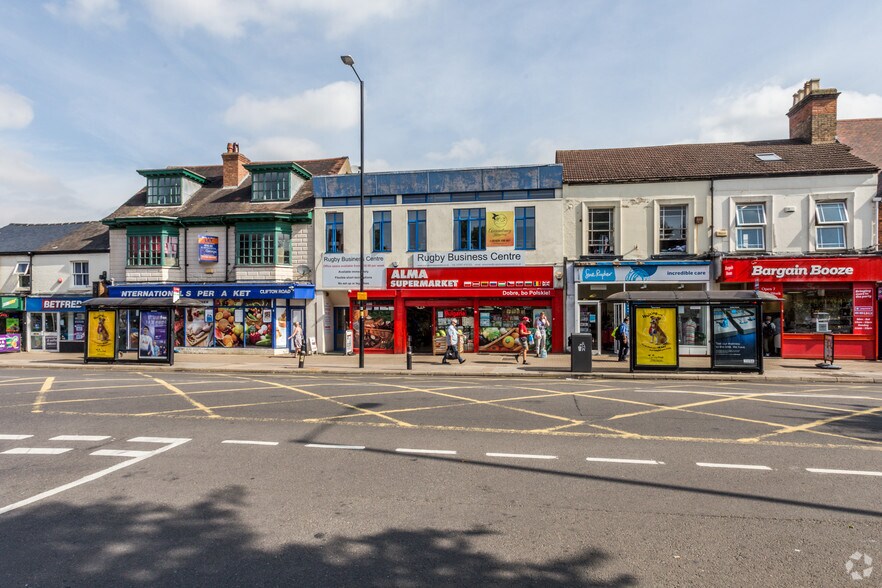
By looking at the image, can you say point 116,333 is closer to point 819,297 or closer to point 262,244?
point 262,244

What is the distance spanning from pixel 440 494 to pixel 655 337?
12.2 metres

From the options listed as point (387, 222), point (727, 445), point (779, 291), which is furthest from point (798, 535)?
point (387, 222)

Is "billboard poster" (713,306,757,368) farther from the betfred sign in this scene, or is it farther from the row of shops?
the betfred sign

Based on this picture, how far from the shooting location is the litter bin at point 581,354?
15172 millimetres

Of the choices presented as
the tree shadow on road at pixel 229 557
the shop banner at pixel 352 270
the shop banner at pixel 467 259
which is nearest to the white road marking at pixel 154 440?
the tree shadow on road at pixel 229 557

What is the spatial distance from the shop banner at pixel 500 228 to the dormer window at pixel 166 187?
53.0 ft

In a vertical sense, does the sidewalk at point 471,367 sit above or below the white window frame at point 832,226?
below

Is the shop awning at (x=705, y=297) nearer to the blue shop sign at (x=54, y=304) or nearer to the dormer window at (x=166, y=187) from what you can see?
the dormer window at (x=166, y=187)

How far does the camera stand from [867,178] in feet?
61.4

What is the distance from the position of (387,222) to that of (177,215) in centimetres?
1102

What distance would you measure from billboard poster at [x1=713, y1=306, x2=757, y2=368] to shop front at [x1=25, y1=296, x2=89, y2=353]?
91.9ft

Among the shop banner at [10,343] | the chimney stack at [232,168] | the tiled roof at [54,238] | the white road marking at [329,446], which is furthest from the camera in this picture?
the chimney stack at [232,168]

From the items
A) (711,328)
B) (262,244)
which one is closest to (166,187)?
(262,244)

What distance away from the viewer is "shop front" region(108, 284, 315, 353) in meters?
22.0
